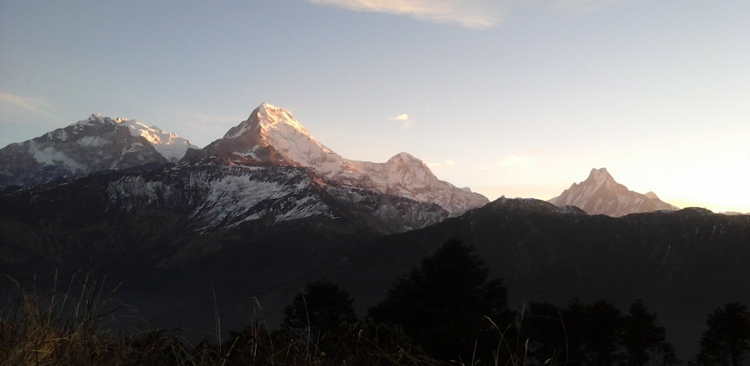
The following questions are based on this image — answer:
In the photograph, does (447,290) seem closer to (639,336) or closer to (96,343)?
(639,336)

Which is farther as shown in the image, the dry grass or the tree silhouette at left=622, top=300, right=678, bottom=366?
the tree silhouette at left=622, top=300, right=678, bottom=366

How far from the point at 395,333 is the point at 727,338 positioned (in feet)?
163

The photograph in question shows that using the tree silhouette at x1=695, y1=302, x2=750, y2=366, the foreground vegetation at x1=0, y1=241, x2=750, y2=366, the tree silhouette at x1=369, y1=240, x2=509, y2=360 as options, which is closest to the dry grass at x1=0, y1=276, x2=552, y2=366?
the foreground vegetation at x1=0, y1=241, x2=750, y2=366

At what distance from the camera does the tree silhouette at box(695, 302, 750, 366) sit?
52.4 metres

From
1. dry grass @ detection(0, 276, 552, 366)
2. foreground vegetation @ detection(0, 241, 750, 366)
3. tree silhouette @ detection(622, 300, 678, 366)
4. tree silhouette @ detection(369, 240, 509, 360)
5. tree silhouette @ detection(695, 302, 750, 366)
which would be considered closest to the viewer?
dry grass @ detection(0, 276, 552, 366)

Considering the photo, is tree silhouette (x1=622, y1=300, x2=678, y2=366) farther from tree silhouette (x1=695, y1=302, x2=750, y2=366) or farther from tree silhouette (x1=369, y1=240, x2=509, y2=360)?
tree silhouette (x1=369, y1=240, x2=509, y2=360)

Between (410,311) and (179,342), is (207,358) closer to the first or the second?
(179,342)

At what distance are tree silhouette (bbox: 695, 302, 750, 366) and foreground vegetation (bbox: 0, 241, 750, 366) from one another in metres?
0.09

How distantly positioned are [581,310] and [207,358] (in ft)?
168

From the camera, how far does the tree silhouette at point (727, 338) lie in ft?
172

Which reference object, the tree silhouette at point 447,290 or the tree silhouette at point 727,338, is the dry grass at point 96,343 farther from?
the tree silhouette at point 727,338

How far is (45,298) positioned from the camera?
6.13 meters

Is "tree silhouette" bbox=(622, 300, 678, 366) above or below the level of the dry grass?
below

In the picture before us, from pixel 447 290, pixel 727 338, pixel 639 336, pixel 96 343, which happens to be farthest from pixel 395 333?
pixel 727 338
